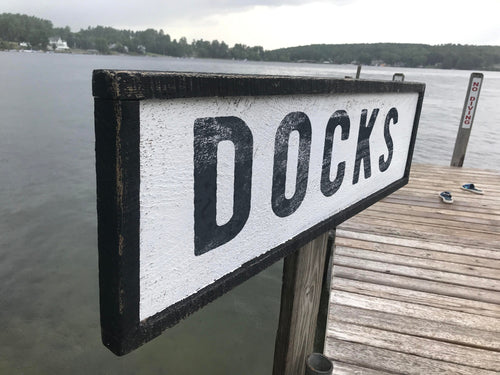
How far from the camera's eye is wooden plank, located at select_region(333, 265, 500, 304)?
126 inches

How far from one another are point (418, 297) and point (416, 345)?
0.61 metres

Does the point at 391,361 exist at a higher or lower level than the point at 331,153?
lower

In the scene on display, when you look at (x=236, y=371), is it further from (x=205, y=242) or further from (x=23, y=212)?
(x=23, y=212)

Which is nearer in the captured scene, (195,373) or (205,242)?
(205,242)

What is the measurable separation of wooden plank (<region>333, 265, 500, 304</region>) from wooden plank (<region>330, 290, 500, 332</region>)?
0.86 ft

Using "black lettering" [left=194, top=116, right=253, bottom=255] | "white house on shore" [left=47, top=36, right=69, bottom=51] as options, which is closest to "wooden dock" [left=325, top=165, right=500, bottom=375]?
"black lettering" [left=194, top=116, right=253, bottom=255]

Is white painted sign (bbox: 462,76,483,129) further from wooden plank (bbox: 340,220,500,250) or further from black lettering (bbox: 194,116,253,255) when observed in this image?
black lettering (bbox: 194,116,253,255)

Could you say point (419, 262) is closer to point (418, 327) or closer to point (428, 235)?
point (428, 235)

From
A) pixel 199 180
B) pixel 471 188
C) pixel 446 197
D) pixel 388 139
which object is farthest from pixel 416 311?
pixel 471 188

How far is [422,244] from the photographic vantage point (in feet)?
13.4

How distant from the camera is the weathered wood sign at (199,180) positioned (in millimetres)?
734

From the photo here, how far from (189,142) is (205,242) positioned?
0.25 m

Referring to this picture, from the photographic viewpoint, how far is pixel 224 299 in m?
6.09

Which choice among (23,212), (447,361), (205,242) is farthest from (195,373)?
(23,212)
